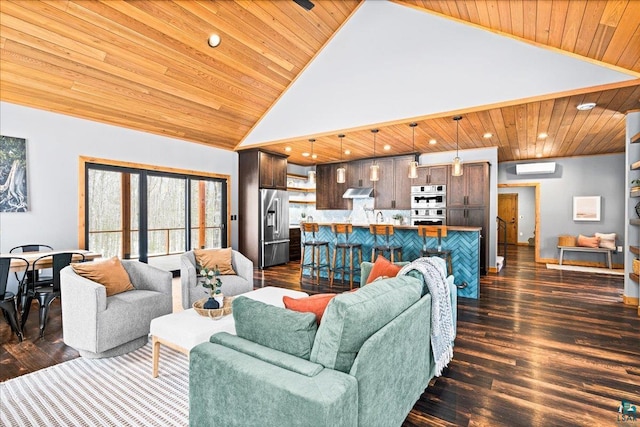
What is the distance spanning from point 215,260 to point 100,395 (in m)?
2.03

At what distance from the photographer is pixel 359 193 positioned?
8.30 metres

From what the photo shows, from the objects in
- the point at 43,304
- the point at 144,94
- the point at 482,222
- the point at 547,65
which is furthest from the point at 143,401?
the point at 482,222

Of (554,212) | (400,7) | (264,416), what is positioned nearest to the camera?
(264,416)

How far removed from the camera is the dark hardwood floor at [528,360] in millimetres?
2199

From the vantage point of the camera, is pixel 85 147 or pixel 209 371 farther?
pixel 85 147

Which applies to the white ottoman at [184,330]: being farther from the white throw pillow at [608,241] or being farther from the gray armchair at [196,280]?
the white throw pillow at [608,241]

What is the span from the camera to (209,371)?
1631 millimetres

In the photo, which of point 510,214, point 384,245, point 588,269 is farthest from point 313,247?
point 510,214

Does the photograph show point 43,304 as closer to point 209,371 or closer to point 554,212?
point 209,371

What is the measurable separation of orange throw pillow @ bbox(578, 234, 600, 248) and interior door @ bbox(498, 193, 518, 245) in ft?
12.7

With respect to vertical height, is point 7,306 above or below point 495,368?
A: above

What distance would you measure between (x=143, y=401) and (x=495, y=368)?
2.81 meters

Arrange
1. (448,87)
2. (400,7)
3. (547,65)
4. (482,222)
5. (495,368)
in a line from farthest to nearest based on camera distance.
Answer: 1. (482,222)
2. (400,7)
3. (448,87)
4. (547,65)
5. (495,368)

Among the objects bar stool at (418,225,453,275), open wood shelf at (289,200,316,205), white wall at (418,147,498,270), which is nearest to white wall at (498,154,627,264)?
white wall at (418,147,498,270)
